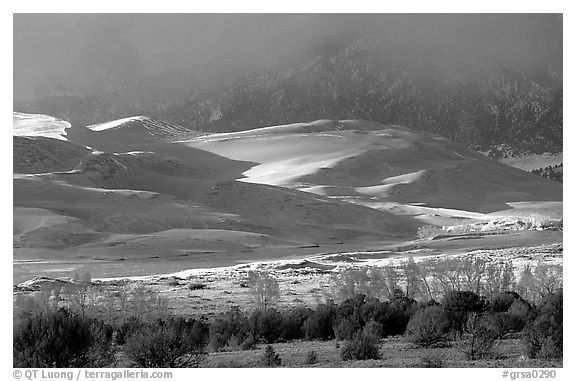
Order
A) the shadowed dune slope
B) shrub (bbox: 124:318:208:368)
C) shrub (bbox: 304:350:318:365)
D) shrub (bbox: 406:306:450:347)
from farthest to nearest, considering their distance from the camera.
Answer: the shadowed dune slope
shrub (bbox: 406:306:450:347)
shrub (bbox: 304:350:318:365)
shrub (bbox: 124:318:208:368)

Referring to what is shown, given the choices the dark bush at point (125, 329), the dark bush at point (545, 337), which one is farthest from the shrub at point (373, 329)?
the dark bush at point (125, 329)

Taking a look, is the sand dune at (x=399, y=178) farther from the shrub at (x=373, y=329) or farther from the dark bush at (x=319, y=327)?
the shrub at (x=373, y=329)

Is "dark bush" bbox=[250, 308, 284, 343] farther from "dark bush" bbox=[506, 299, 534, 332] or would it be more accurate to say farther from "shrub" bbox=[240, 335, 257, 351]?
"dark bush" bbox=[506, 299, 534, 332]

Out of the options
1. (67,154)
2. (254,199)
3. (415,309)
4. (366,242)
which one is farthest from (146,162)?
(415,309)

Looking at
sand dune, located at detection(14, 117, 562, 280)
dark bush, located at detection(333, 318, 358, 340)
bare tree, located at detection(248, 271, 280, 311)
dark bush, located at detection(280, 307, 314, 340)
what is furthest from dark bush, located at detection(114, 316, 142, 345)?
sand dune, located at detection(14, 117, 562, 280)

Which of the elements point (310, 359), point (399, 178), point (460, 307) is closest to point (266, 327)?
point (460, 307)
